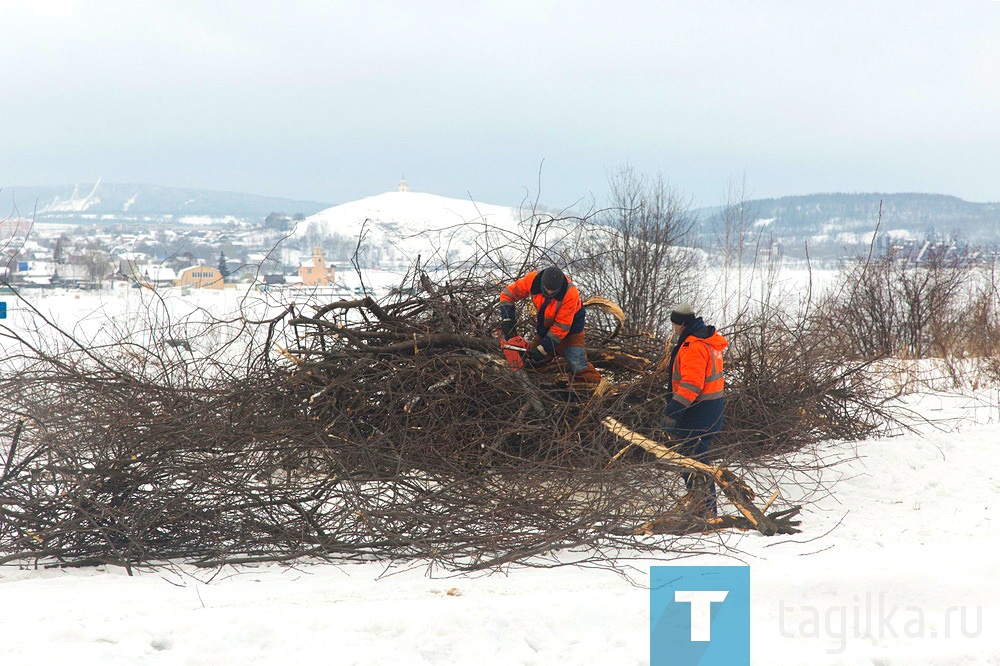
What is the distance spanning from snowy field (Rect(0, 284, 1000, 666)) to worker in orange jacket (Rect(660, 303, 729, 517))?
1.67 ft

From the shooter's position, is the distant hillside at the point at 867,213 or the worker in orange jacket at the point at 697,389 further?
the distant hillside at the point at 867,213

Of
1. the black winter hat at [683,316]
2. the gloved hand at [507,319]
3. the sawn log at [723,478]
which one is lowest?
the sawn log at [723,478]

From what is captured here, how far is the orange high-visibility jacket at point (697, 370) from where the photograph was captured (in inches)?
224

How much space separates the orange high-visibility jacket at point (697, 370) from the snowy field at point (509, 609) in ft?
3.59

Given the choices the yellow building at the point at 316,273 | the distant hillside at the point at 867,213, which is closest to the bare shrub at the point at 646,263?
the yellow building at the point at 316,273

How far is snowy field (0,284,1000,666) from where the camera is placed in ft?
11.8

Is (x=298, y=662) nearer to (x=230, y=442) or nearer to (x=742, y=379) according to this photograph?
(x=230, y=442)

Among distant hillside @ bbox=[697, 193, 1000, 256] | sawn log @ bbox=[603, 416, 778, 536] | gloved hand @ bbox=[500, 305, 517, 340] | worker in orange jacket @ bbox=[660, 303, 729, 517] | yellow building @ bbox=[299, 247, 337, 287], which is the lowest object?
sawn log @ bbox=[603, 416, 778, 536]

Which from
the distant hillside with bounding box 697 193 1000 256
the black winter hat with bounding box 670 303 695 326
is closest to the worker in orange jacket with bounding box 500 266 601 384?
the black winter hat with bounding box 670 303 695 326

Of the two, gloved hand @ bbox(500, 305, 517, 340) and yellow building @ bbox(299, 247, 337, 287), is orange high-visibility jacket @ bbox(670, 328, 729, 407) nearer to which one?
gloved hand @ bbox(500, 305, 517, 340)

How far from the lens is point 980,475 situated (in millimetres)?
7043

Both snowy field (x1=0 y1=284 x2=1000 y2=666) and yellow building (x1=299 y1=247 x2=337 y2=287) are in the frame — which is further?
yellow building (x1=299 y1=247 x2=337 y2=287)

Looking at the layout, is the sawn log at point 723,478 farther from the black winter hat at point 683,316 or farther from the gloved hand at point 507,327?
the gloved hand at point 507,327

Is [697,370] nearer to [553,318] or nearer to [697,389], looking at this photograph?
[697,389]
